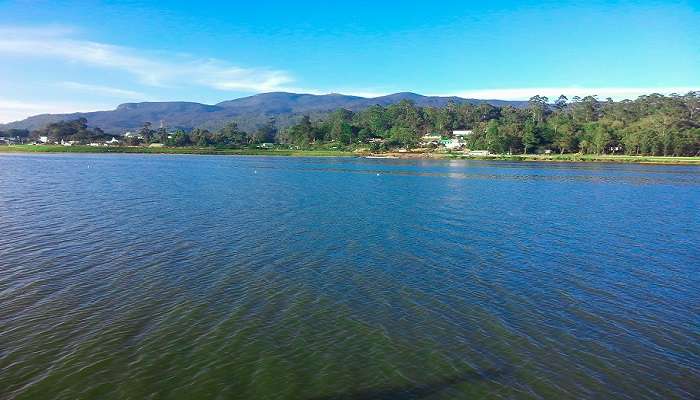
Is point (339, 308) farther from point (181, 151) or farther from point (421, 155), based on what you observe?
point (181, 151)

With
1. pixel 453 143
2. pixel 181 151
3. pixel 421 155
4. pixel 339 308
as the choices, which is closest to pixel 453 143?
pixel 453 143

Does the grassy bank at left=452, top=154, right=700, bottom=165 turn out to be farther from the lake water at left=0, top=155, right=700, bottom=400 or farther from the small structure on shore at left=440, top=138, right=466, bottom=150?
the lake water at left=0, top=155, right=700, bottom=400

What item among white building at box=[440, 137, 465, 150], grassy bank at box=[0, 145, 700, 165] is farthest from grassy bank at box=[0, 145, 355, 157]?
white building at box=[440, 137, 465, 150]

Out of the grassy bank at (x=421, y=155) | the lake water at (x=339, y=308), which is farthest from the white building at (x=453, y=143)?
the lake water at (x=339, y=308)

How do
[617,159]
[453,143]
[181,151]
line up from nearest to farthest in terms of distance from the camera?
[617,159]
[181,151]
[453,143]

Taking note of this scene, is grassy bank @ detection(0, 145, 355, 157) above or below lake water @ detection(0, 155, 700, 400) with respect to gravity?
above

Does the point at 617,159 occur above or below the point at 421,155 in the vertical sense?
below

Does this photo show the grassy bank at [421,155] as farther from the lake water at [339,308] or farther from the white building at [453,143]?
the lake water at [339,308]

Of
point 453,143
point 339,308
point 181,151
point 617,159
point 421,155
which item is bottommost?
point 339,308

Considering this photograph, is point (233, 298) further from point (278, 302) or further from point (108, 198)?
point (108, 198)
